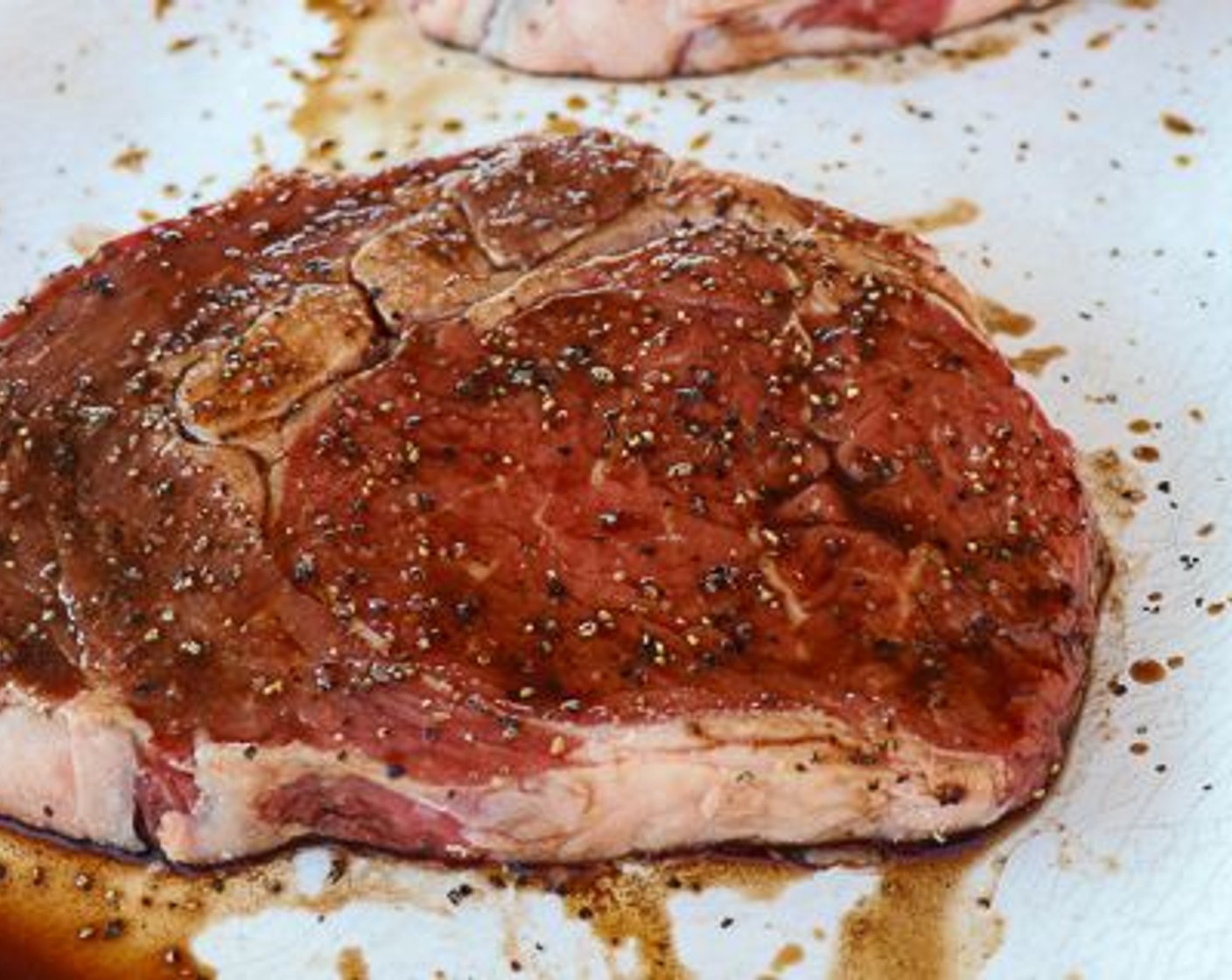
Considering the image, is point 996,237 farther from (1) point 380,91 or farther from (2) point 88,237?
(2) point 88,237

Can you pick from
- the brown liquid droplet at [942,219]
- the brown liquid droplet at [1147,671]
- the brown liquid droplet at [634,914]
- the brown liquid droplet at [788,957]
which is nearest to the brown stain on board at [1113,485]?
the brown liquid droplet at [1147,671]

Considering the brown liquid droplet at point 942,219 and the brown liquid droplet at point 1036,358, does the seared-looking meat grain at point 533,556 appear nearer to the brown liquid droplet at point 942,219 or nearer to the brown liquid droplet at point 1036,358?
the brown liquid droplet at point 1036,358

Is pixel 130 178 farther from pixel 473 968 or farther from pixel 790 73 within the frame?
pixel 473 968

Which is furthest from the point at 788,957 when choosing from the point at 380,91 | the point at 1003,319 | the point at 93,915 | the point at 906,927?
the point at 380,91

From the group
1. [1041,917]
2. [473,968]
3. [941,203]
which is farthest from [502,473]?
[941,203]

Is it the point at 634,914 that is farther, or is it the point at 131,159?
the point at 131,159

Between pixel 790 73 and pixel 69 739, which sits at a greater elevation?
pixel 790 73
